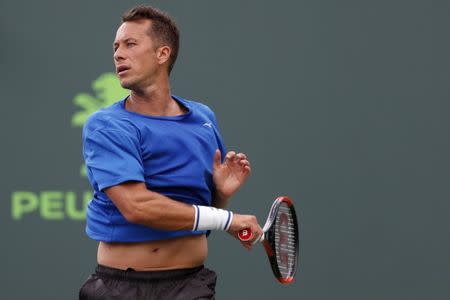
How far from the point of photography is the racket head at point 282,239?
366cm

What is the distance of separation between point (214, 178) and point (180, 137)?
0.86 ft

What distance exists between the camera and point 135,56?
11.4 feet

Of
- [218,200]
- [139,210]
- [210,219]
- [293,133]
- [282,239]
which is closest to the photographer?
[139,210]

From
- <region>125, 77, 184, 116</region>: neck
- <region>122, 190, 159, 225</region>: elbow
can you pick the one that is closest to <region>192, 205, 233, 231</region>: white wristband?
<region>122, 190, 159, 225</region>: elbow

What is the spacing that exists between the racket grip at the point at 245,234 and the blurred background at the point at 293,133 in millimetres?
2434

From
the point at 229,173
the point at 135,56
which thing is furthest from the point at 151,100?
the point at 229,173

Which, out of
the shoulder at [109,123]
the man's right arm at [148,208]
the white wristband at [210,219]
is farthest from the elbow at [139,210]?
the shoulder at [109,123]

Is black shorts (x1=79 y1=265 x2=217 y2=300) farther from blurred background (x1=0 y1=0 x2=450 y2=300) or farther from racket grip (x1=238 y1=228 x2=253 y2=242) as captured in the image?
blurred background (x1=0 y1=0 x2=450 y2=300)

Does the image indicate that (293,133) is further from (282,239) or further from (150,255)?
(150,255)

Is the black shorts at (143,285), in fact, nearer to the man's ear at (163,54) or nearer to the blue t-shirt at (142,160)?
the blue t-shirt at (142,160)

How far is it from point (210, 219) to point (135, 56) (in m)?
0.70

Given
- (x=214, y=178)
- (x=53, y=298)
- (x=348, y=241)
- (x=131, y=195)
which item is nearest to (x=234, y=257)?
(x=348, y=241)

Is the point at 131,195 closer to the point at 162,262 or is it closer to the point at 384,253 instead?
→ the point at 162,262

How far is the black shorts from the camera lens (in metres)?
3.44
